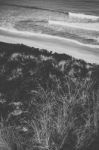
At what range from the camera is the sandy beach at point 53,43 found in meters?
3.91

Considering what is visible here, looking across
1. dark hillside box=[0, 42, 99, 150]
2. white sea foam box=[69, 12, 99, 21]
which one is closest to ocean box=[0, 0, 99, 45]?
white sea foam box=[69, 12, 99, 21]

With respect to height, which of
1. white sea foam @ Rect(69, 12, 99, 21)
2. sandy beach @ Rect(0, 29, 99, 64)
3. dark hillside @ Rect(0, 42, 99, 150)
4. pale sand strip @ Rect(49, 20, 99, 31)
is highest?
white sea foam @ Rect(69, 12, 99, 21)

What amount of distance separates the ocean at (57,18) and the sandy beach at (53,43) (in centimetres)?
7

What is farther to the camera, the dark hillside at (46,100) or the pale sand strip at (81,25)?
the pale sand strip at (81,25)

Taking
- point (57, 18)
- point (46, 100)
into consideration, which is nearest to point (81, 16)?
point (57, 18)

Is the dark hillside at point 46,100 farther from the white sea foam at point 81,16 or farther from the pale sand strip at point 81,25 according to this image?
the white sea foam at point 81,16

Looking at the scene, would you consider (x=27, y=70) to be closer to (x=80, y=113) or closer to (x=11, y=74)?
(x=11, y=74)

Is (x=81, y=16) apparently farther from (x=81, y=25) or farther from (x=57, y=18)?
(x=57, y=18)

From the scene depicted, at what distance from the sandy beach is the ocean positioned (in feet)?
0.24

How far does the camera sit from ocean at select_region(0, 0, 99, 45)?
4.05 metres

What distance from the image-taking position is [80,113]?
2576 mm

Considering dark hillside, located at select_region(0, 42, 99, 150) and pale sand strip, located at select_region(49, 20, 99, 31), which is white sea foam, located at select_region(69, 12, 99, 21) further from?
dark hillside, located at select_region(0, 42, 99, 150)

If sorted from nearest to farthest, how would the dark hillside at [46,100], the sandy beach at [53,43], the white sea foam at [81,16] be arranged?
1. the dark hillside at [46,100]
2. the sandy beach at [53,43]
3. the white sea foam at [81,16]

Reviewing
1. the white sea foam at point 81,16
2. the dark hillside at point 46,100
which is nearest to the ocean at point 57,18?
the white sea foam at point 81,16
